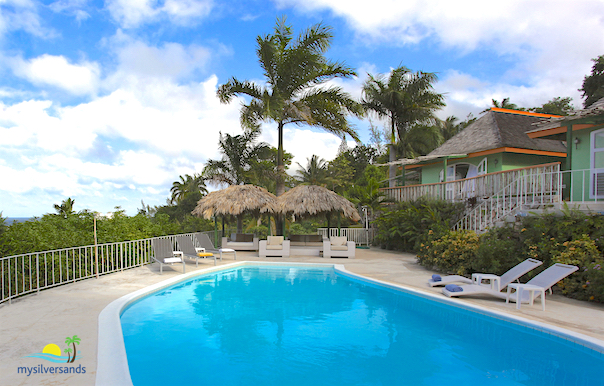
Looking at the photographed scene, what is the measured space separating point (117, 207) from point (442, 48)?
14270mm

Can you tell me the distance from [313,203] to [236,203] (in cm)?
332

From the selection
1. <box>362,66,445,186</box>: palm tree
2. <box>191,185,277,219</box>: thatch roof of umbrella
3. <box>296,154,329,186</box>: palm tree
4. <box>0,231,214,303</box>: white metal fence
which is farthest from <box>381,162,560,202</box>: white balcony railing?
<box>296,154,329,186</box>: palm tree

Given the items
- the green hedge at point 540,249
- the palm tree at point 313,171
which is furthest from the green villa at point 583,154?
the palm tree at point 313,171

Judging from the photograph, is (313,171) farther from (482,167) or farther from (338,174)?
(482,167)

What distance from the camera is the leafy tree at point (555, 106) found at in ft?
102

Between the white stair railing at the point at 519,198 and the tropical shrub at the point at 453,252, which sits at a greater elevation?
the white stair railing at the point at 519,198

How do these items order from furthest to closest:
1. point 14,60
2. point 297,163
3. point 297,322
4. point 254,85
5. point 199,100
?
1. point 297,163
2. point 254,85
3. point 199,100
4. point 14,60
5. point 297,322

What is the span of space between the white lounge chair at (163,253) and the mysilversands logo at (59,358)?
5.76 meters

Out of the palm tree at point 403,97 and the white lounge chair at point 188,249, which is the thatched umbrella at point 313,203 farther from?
the palm tree at point 403,97

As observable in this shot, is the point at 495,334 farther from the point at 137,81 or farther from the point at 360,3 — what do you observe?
the point at 137,81

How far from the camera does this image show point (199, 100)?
15172mm

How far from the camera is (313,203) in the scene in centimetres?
1522

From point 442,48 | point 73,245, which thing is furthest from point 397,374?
point 442,48

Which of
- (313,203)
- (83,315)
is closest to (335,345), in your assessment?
(83,315)
